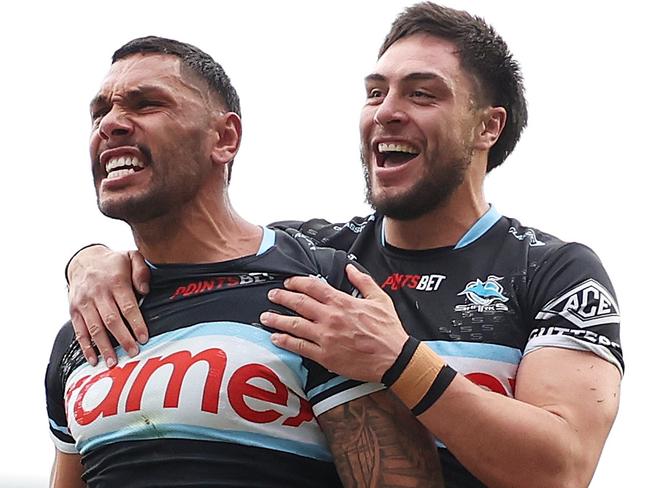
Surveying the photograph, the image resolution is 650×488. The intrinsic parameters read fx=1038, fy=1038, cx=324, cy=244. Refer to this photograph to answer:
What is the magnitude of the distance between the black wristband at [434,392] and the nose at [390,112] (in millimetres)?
1455

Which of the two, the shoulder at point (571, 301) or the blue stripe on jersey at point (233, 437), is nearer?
the blue stripe on jersey at point (233, 437)

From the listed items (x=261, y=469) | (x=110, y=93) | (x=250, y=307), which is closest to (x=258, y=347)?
(x=250, y=307)

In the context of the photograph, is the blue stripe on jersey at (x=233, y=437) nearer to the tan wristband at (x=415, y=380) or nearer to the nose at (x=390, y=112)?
the tan wristband at (x=415, y=380)

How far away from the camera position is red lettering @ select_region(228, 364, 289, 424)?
386 cm

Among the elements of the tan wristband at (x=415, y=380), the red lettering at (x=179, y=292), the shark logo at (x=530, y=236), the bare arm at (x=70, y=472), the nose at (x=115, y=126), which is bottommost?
the bare arm at (x=70, y=472)

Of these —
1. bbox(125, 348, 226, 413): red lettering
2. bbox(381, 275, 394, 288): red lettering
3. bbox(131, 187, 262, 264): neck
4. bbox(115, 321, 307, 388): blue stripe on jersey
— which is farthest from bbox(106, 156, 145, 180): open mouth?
bbox(381, 275, 394, 288): red lettering

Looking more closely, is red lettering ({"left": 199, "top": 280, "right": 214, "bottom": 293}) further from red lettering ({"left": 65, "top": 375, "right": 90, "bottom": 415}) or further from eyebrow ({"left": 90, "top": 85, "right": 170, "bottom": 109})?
eyebrow ({"left": 90, "top": 85, "right": 170, "bottom": 109})

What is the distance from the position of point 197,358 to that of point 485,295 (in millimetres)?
1240

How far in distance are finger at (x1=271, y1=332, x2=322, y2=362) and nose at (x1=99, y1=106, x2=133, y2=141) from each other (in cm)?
110

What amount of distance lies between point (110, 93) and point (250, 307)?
3.80ft

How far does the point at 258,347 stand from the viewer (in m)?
3.96

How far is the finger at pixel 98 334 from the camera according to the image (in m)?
4.20

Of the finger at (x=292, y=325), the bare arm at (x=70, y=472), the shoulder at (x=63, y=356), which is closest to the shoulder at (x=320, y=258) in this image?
the finger at (x=292, y=325)

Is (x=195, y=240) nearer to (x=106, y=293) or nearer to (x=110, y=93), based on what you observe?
(x=106, y=293)
